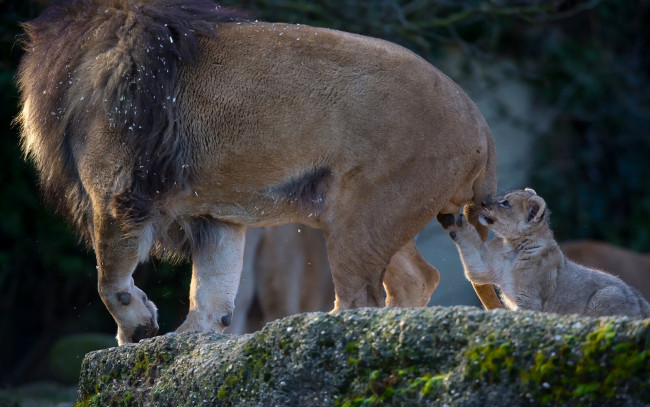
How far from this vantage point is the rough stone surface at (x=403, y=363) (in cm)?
261

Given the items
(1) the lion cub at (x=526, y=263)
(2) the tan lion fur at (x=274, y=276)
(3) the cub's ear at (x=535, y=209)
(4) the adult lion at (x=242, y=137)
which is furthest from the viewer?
(2) the tan lion fur at (x=274, y=276)

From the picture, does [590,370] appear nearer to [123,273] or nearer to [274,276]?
[123,273]

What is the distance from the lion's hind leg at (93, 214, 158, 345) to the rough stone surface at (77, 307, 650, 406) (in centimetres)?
85

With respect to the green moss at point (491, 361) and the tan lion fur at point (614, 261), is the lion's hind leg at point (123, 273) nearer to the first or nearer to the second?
A: the green moss at point (491, 361)

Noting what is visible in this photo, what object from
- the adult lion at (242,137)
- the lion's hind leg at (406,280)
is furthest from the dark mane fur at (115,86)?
the lion's hind leg at (406,280)

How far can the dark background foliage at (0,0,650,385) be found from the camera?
328 inches

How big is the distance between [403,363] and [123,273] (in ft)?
6.22

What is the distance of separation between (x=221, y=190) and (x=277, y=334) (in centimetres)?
133

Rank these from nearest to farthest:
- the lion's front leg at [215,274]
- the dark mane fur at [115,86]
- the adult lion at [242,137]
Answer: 1. the adult lion at [242,137]
2. the dark mane fur at [115,86]
3. the lion's front leg at [215,274]

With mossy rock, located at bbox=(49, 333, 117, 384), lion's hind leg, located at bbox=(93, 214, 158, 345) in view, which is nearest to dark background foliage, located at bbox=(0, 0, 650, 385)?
mossy rock, located at bbox=(49, 333, 117, 384)

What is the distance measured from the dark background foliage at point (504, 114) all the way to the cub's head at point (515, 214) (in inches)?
138

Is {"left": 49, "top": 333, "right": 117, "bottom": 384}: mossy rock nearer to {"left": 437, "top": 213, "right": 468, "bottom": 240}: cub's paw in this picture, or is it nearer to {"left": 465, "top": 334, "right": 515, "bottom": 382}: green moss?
{"left": 437, "top": 213, "right": 468, "bottom": 240}: cub's paw

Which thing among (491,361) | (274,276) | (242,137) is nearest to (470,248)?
(242,137)

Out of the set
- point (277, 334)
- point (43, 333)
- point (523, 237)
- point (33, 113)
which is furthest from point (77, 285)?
point (277, 334)
